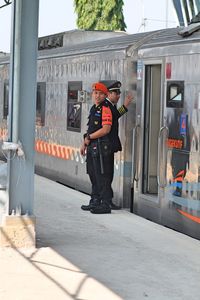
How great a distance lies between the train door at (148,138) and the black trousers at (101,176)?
0.39 meters

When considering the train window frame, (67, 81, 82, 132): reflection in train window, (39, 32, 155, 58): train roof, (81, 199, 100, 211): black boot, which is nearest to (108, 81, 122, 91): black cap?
(39, 32, 155, 58): train roof

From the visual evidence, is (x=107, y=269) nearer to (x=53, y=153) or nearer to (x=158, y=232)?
(x=158, y=232)

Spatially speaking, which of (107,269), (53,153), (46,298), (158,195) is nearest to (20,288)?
(46,298)

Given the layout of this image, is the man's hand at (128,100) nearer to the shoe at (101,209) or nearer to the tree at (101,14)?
the shoe at (101,209)

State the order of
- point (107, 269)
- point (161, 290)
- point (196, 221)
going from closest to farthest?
1. point (161, 290)
2. point (107, 269)
3. point (196, 221)

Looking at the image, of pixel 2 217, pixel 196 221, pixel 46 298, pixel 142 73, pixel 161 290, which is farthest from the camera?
pixel 142 73

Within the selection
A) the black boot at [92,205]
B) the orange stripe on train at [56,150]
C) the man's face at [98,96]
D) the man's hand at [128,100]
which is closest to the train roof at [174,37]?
the man's hand at [128,100]

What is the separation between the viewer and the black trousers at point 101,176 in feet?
32.0

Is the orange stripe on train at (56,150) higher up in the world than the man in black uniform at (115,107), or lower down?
lower down

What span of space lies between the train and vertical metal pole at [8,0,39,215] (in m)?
1.93

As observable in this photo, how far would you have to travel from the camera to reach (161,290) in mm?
6062

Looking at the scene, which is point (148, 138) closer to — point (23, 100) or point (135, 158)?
point (135, 158)

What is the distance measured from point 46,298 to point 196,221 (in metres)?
2.92

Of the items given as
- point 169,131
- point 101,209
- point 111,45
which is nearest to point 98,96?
point 169,131
